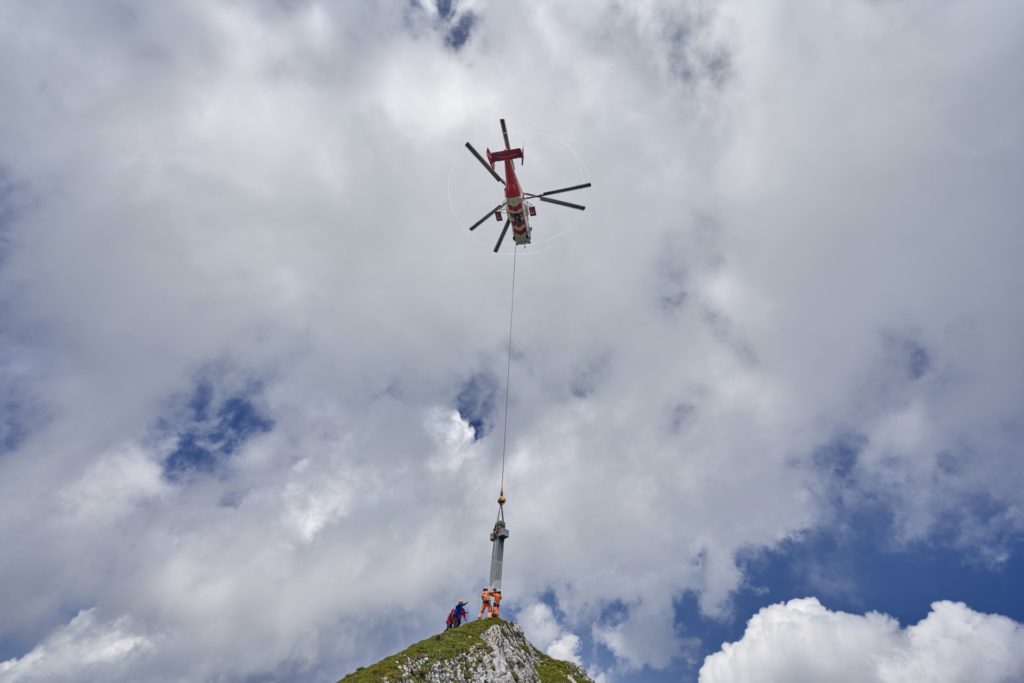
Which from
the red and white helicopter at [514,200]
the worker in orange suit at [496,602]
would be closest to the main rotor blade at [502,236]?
the red and white helicopter at [514,200]

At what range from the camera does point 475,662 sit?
35.9m

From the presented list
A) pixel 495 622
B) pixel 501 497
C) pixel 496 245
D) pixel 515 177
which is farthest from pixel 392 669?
pixel 515 177

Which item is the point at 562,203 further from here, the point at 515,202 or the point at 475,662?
the point at 475,662

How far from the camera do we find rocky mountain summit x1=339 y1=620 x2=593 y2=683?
32.8 m

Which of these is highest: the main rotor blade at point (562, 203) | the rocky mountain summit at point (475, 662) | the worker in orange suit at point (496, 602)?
the main rotor blade at point (562, 203)

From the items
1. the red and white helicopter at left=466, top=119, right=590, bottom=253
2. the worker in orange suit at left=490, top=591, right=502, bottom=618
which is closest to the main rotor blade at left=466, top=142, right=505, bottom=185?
the red and white helicopter at left=466, top=119, right=590, bottom=253

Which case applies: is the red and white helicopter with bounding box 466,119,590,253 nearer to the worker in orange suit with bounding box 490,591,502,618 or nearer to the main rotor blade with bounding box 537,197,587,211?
the main rotor blade with bounding box 537,197,587,211

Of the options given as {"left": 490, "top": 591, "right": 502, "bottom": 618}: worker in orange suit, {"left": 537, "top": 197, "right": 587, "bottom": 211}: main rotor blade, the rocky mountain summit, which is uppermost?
{"left": 537, "top": 197, "right": 587, "bottom": 211}: main rotor blade

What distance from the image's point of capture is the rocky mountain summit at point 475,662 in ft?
108

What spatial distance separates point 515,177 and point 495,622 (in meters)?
35.4

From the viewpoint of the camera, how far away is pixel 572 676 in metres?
41.8

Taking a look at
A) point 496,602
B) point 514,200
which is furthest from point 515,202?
point 496,602

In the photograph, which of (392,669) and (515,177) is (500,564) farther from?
(515,177)

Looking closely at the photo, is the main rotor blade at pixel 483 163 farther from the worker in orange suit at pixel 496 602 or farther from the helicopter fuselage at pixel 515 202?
the worker in orange suit at pixel 496 602
